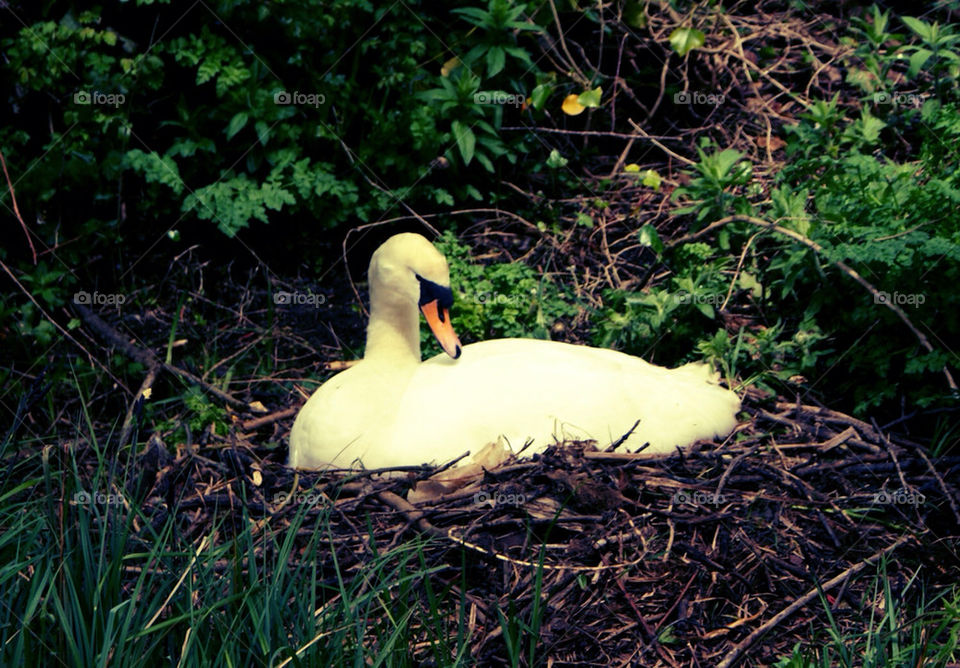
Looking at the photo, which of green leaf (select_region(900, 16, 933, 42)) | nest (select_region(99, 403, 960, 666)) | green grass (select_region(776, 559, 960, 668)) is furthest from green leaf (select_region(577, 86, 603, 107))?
green grass (select_region(776, 559, 960, 668))

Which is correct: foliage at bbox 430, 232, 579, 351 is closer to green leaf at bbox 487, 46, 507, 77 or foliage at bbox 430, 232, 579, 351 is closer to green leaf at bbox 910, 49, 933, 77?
green leaf at bbox 487, 46, 507, 77

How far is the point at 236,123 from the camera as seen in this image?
19.4 feet

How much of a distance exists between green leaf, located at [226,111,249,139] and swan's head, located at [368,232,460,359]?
1654 mm

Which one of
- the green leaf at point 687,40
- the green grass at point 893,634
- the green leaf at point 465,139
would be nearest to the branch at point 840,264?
the green grass at point 893,634

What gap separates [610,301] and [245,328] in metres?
1.91

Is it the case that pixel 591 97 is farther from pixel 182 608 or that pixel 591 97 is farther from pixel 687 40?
pixel 182 608

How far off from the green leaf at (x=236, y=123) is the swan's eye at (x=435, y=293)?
1.86 metres

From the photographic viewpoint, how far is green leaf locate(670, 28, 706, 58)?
6754mm

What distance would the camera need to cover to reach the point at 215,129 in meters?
6.15

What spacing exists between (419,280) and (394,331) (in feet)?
0.86

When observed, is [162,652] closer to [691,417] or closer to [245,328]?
[691,417]

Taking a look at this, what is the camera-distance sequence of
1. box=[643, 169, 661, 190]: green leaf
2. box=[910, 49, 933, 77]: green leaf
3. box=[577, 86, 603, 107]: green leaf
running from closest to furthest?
box=[910, 49, 933, 77]: green leaf → box=[643, 169, 661, 190]: green leaf → box=[577, 86, 603, 107]: green leaf

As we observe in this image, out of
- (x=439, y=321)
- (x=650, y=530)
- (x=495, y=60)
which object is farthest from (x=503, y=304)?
(x=650, y=530)

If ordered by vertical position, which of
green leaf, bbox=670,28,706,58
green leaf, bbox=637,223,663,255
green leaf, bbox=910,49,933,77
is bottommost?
green leaf, bbox=637,223,663,255
